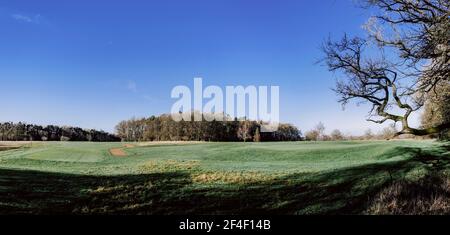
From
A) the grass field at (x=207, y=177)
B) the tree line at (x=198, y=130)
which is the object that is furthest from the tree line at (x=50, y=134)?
the tree line at (x=198, y=130)

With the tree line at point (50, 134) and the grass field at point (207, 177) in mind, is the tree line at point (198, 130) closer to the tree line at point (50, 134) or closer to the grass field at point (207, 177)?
the grass field at point (207, 177)

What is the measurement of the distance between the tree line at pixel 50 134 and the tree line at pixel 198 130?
5.20m

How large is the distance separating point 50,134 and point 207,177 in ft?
65.7

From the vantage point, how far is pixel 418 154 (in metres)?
20.9

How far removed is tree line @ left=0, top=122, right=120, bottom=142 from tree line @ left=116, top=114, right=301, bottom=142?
17.1ft

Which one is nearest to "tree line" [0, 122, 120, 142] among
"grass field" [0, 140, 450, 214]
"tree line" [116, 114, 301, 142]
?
"grass field" [0, 140, 450, 214]

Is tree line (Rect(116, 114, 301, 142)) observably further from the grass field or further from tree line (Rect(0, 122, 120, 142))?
tree line (Rect(0, 122, 120, 142))

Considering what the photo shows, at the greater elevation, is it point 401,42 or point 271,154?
point 401,42

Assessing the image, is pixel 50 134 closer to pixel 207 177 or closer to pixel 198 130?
pixel 198 130

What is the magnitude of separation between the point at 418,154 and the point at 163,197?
15.5 meters

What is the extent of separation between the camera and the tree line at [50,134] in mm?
28688
